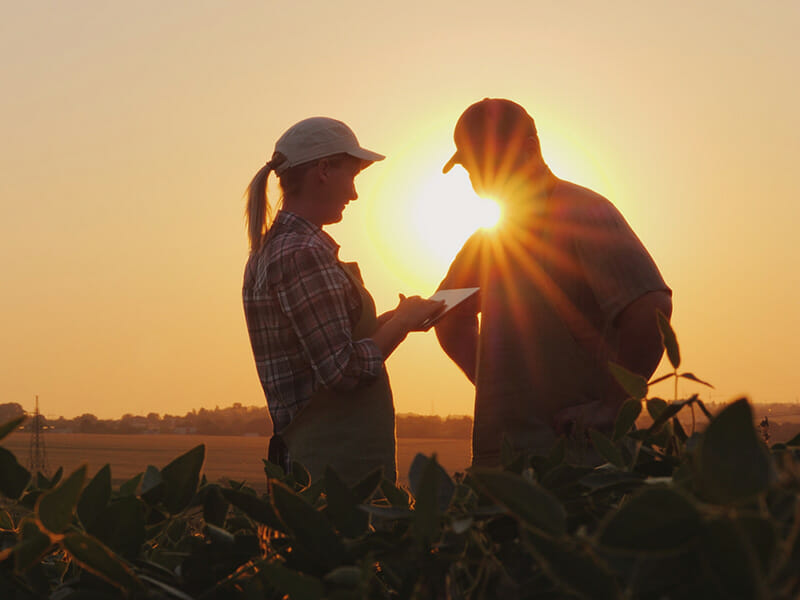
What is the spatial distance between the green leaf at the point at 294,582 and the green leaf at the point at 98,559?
13cm

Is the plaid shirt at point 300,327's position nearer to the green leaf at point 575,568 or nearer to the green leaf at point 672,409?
the green leaf at point 672,409

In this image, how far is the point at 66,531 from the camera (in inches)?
27.9

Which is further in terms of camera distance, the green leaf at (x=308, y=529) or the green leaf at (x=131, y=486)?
the green leaf at (x=131, y=486)

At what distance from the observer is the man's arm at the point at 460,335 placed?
334 cm

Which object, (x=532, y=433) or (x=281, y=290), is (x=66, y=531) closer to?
(x=532, y=433)

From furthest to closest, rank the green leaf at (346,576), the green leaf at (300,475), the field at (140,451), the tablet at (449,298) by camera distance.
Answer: the field at (140,451)
the tablet at (449,298)
the green leaf at (300,475)
the green leaf at (346,576)

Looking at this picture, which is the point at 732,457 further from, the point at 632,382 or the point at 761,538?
the point at 632,382

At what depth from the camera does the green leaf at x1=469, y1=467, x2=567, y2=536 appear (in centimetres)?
48

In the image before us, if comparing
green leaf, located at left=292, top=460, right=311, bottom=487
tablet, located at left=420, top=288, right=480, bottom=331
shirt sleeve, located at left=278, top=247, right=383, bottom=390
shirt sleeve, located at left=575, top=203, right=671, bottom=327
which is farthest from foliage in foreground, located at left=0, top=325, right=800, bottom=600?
tablet, located at left=420, top=288, right=480, bottom=331

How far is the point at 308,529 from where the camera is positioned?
0.65 metres

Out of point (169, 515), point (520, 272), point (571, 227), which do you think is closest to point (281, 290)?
point (520, 272)

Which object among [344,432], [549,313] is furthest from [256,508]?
[344,432]

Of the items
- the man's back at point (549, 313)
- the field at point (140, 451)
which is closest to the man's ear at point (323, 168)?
the man's back at point (549, 313)

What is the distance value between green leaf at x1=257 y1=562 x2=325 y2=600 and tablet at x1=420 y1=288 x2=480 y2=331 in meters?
2.53
